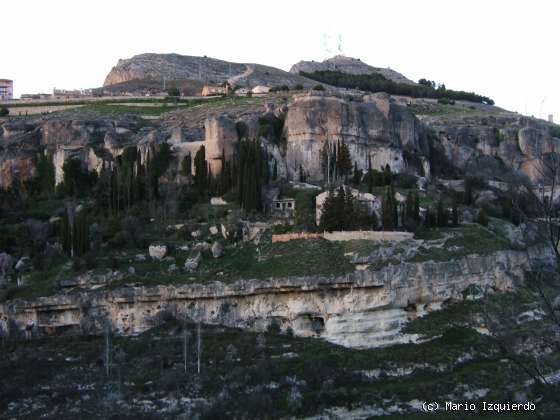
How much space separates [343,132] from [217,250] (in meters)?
19.0

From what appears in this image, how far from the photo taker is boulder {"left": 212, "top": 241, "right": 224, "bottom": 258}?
1750 inches

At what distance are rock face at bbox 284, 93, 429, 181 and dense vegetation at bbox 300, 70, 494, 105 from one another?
116 feet

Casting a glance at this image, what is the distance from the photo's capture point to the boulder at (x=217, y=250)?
1750 inches

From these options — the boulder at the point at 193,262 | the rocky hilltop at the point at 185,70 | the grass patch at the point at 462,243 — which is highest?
the rocky hilltop at the point at 185,70

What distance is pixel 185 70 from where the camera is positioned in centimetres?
10869

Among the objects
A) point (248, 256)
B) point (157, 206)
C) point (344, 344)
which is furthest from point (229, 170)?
point (344, 344)

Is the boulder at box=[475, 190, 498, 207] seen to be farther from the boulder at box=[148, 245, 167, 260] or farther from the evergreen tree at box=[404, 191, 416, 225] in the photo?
the boulder at box=[148, 245, 167, 260]

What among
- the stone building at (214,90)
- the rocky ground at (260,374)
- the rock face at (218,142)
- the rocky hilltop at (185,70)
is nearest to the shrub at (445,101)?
the rocky hilltop at (185,70)

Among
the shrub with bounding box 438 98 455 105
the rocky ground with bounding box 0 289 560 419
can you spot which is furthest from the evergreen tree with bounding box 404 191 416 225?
the shrub with bounding box 438 98 455 105

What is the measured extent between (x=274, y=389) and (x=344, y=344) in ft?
20.8

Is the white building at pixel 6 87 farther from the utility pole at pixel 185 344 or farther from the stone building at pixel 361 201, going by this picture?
the utility pole at pixel 185 344

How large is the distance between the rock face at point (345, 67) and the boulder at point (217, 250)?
71.1 meters

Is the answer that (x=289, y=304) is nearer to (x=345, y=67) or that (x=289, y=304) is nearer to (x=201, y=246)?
(x=201, y=246)

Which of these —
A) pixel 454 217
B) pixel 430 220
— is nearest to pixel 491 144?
pixel 454 217
